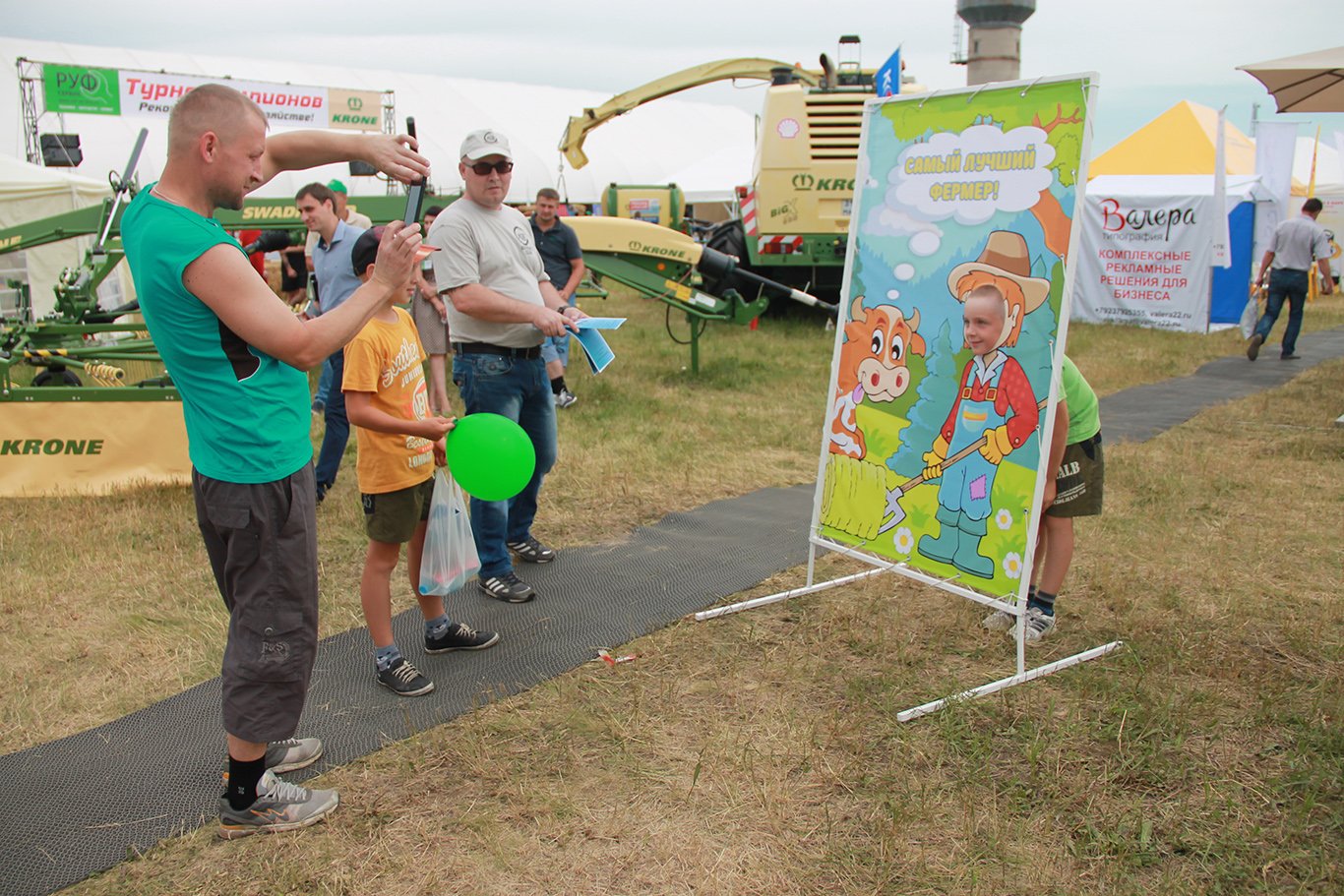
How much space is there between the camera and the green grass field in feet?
8.13

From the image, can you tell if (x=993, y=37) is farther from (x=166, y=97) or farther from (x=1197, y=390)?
(x=166, y=97)

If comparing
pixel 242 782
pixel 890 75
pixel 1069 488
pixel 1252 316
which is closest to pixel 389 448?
pixel 242 782

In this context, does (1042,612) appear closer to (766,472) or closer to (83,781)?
(766,472)

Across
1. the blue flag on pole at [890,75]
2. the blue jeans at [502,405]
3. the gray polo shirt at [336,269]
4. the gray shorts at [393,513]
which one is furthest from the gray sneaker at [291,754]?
the blue flag on pole at [890,75]

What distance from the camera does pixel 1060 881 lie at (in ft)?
7.87

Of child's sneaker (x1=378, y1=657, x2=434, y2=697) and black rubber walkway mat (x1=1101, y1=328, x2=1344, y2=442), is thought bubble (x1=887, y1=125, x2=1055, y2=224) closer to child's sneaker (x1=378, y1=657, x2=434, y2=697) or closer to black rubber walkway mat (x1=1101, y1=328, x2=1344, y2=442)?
child's sneaker (x1=378, y1=657, x2=434, y2=697)

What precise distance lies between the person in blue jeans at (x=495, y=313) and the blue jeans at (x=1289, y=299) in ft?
32.7

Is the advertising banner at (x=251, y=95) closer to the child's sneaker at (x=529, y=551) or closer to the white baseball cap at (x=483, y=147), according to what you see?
the child's sneaker at (x=529, y=551)

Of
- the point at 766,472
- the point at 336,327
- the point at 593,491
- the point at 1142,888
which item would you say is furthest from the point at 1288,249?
the point at 336,327

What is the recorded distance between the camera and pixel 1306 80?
8.20 meters

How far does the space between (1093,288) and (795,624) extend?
12861 mm

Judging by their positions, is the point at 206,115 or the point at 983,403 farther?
the point at 983,403

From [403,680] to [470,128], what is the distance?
41530 mm

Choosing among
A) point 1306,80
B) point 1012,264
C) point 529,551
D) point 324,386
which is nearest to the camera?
point 1012,264
